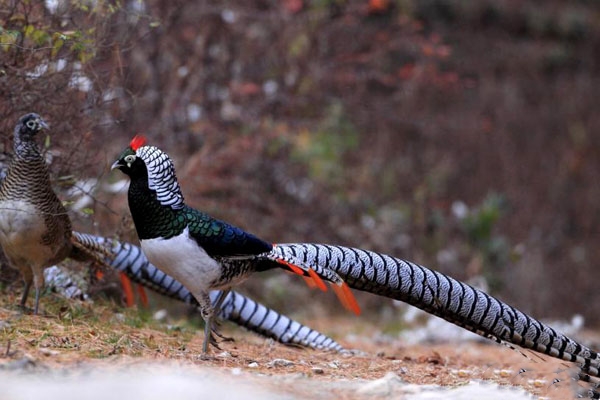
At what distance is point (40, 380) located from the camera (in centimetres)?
389

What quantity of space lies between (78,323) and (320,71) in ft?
21.1

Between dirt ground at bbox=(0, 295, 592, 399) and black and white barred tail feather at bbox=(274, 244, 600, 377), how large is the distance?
16 cm

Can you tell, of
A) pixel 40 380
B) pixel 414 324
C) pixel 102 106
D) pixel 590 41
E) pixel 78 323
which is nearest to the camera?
pixel 40 380

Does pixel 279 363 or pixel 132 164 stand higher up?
pixel 132 164

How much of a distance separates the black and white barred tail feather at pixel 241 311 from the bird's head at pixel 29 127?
1.20m

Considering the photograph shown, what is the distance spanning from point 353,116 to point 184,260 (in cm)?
920

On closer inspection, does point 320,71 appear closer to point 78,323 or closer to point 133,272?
point 133,272

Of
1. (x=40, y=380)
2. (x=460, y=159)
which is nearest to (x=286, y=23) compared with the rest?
(x=460, y=159)

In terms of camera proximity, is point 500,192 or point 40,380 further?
point 500,192

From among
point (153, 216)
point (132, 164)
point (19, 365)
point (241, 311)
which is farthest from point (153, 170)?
point (241, 311)

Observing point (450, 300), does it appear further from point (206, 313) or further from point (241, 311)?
point (241, 311)

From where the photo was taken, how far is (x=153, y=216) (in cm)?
507

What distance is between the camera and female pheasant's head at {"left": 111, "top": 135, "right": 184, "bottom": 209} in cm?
514

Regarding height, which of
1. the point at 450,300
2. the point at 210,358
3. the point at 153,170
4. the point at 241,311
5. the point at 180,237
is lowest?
the point at 210,358
